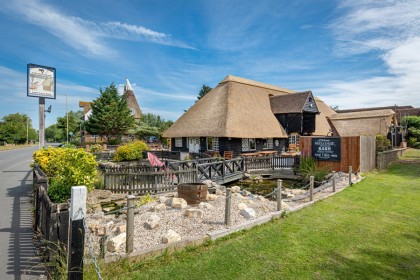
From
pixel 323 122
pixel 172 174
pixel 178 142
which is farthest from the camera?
pixel 323 122

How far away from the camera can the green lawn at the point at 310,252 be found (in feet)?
14.9

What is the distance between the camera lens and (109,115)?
41.4 meters

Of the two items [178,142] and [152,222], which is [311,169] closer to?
[152,222]

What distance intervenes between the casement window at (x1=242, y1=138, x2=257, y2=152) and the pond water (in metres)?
7.89

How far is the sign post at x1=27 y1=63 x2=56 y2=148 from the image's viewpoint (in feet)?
53.3

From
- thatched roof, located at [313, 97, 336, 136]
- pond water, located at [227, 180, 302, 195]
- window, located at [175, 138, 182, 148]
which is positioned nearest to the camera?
pond water, located at [227, 180, 302, 195]

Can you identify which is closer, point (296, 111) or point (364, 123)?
point (296, 111)

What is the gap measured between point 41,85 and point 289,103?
2451 cm

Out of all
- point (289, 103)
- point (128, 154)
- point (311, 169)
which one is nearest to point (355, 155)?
point (311, 169)

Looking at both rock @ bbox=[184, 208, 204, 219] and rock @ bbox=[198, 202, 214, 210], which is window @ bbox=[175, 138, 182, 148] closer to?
rock @ bbox=[198, 202, 214, 210]

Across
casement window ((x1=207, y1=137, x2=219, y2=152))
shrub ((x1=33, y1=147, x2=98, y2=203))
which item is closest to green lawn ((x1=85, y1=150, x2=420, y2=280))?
shrub ((x1=33, y1=147, x2=98, y2=203))

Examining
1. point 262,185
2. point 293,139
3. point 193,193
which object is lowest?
point 262,185

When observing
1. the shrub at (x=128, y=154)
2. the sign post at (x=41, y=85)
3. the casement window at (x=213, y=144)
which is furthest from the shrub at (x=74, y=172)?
the casement window at (x=213, y=144)

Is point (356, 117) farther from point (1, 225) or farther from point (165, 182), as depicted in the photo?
point (1, 225)
